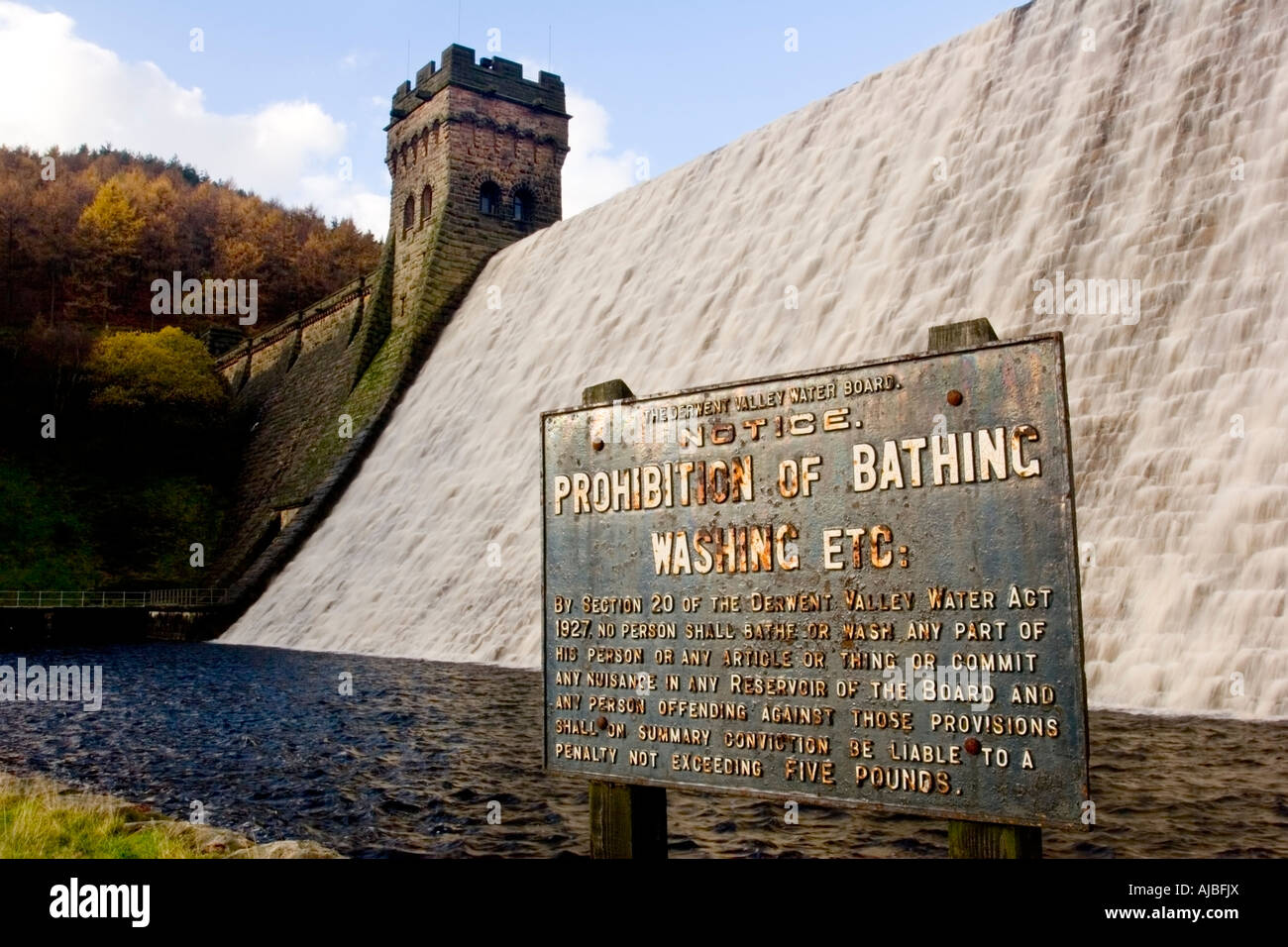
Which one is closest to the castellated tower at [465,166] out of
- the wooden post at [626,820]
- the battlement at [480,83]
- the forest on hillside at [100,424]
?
the battlement at [480,83]

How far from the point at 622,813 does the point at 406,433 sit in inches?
916

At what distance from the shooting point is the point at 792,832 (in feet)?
19.5

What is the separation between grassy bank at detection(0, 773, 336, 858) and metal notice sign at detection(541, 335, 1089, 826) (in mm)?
2112

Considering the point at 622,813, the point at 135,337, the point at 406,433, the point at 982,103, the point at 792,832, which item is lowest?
the point at 792,832

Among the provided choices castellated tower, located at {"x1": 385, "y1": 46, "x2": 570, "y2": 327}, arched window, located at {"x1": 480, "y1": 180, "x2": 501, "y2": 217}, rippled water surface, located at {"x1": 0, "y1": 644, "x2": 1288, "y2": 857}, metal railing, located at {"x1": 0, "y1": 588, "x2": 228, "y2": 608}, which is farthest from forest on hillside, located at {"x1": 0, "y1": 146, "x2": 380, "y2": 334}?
rippled water surface, located at {"x1": 0, "y1": 644, "x2": 1288, "y2": 857}

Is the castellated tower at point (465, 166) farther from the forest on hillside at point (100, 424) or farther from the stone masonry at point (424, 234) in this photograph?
the forest on hillside at point (100, 424)

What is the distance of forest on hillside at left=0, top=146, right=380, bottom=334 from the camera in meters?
68.1

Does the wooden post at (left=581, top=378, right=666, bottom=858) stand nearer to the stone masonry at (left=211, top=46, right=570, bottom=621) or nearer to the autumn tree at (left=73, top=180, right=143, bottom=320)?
the stone masonry at (left=211, top=46, right=570, bottom=621)

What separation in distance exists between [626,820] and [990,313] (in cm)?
1071

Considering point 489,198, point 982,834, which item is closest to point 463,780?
point 982,834

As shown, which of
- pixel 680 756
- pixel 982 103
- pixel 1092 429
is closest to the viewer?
pixel 680 756

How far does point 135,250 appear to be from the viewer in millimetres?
70062
